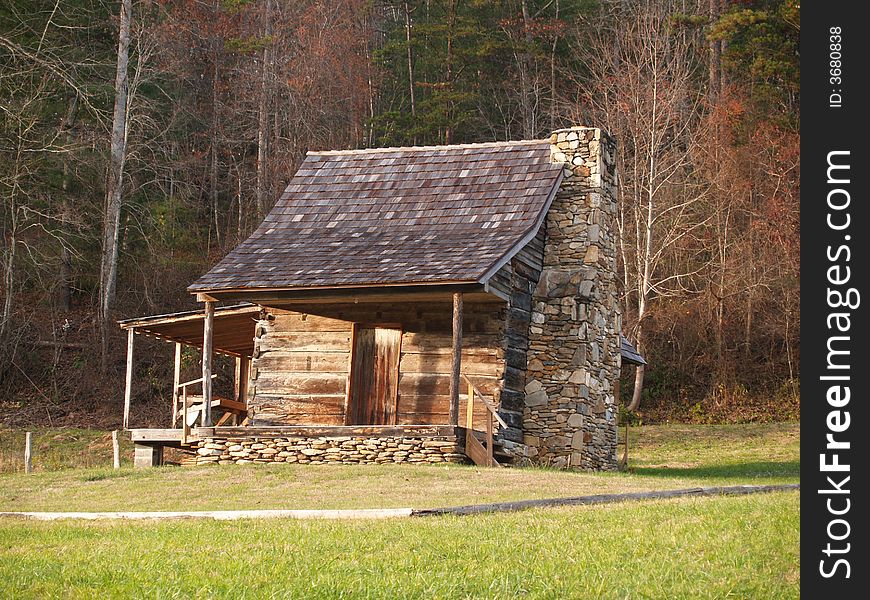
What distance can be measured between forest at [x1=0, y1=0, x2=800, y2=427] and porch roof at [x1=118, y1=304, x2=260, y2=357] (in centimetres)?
636

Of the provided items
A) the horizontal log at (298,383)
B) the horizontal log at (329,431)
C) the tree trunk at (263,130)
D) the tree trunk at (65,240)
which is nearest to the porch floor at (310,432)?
the horizontal log at (329,431)

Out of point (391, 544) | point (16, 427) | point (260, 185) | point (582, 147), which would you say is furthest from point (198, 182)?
point (391, 544)

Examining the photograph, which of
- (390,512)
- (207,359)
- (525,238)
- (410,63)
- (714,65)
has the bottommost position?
(390,512)

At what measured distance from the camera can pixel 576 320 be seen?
21.8 m

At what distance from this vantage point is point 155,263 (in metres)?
36.0

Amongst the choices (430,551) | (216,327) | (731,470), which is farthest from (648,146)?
(430,551)

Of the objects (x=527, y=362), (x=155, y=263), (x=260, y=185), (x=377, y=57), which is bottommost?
(x=527, y=362)

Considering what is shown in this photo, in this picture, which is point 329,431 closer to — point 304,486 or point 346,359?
point 346,359

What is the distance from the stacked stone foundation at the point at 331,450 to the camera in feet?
62.7

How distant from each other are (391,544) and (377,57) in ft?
110

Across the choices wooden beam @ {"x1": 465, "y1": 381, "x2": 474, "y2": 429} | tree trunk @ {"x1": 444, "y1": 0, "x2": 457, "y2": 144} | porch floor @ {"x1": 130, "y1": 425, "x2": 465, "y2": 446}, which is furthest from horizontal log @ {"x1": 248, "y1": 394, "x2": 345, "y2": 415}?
tree trunk @ {"x1": 444, "y1": 0, "x2": 457, "y2": 144}

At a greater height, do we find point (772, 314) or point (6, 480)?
point (772, 314)

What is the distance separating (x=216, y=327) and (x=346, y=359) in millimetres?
3972

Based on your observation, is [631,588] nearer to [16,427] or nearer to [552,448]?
[552,448]
